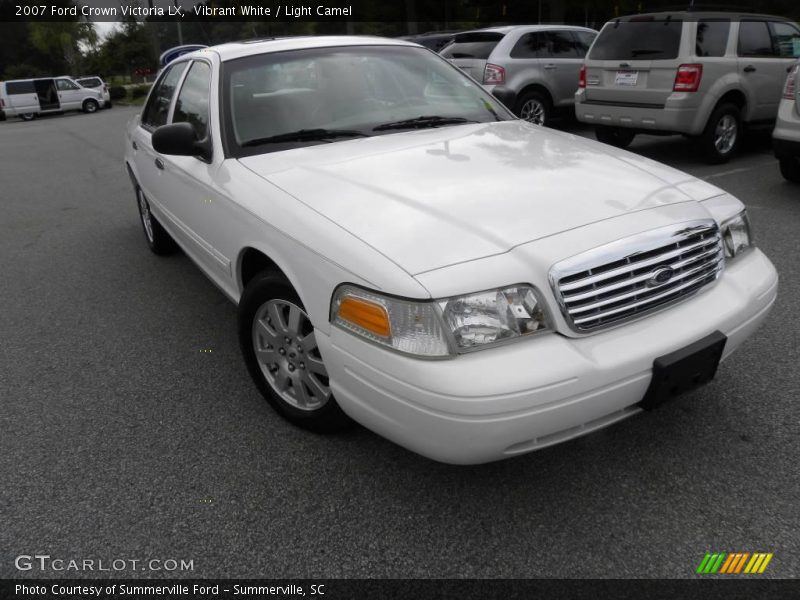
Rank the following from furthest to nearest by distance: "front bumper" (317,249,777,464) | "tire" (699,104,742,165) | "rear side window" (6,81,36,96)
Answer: "rear side window" (6,81,36,96) → "tire" (699,104,742,165) → "front bumper" (317,249,777,464)

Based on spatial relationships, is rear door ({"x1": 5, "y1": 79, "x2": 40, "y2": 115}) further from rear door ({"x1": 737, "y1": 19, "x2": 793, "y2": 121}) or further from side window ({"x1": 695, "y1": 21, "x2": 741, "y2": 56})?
rear door ({"x1": 737, "y1": 19, "x2": 793, "y2": 121})

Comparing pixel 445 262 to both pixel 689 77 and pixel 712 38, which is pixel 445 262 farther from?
pixel 712 38

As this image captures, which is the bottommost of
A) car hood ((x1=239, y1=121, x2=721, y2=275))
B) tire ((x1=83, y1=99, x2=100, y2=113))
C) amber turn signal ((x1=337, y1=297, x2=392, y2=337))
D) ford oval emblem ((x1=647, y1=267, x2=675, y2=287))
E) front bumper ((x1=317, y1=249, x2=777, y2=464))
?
tire ((x1=83, y1=99, x2=100, y2=113))

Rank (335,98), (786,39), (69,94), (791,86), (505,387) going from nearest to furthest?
1. (505,387)
2. (335,98)
3. (791,86)
4. (786,39)
5. (69,94)

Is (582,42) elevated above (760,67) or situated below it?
above

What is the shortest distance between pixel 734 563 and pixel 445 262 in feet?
4.39

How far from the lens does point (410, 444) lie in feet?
6.92

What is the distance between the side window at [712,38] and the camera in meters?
7.11

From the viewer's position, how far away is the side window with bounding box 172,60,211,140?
11.2 ft

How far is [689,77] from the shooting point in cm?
704

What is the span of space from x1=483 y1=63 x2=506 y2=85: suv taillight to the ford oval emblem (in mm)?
7697

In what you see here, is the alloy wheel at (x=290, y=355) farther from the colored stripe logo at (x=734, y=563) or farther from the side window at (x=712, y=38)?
the side window at (x=712, y=38)

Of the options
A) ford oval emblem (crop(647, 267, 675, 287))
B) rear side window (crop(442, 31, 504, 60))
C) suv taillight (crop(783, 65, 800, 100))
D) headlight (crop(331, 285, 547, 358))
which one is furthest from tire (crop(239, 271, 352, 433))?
rear side window (crop(442, 31, 504, 60))

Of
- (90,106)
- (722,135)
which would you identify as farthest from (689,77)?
(90,106)
